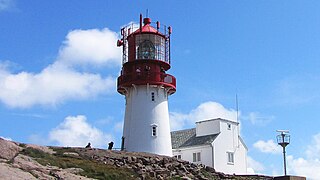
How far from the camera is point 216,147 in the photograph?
2000 inches

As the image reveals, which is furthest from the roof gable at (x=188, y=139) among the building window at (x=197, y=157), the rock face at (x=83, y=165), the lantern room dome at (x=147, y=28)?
the lantern room dome at (x=147, y=28)

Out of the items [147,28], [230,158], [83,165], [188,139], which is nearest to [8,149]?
[83,165]

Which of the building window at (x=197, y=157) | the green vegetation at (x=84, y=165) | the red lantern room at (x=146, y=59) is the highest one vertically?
the red lantern room at (x=146, y=59)

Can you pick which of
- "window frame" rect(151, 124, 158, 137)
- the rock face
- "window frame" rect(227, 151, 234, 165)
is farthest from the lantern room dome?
"window frame" rect(227, 151, 234, 165)

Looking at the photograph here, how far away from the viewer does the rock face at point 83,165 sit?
3123cm

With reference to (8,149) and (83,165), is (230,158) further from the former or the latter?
(8,149)

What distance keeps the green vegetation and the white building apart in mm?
16015

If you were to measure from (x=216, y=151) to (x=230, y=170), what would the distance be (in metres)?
2.51

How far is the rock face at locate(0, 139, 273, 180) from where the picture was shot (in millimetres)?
31234

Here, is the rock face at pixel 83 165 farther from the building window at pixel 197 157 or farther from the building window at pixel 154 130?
the building window at pixel 197 157

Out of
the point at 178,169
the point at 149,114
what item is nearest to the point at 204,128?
the point at 149,114

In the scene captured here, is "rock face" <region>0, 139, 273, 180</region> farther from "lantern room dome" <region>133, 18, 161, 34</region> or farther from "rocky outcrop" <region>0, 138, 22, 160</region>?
"lantern room dome" <region>133, 18, 161, 34</region>

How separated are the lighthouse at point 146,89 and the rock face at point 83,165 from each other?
515cm

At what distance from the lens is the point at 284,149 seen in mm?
37031
